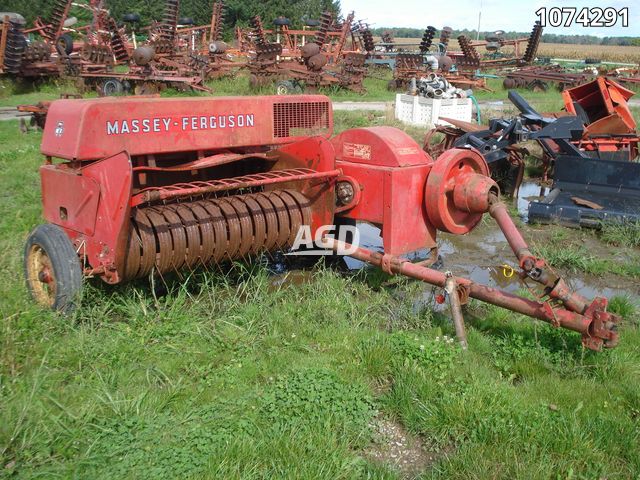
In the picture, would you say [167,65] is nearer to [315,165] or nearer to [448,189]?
[315,165]

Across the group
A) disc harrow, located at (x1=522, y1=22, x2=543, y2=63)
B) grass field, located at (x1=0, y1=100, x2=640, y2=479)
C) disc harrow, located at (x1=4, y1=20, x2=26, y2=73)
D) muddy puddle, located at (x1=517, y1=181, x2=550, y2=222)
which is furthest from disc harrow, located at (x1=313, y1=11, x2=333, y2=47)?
grass field, located at (x1=0, y1=100, x2=640, y2=479)

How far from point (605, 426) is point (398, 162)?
2.21 m

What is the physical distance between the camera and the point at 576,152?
7055 millimetres

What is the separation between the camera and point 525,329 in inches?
148

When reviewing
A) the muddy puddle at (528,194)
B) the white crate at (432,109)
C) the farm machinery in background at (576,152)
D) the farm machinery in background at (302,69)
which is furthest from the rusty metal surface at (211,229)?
the farm machinery in background at (302,69)

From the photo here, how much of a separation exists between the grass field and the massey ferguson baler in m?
0.26

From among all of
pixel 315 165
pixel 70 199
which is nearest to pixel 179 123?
pixel 70 199

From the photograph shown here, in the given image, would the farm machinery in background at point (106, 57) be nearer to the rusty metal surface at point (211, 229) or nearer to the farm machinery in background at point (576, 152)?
the farm machinery in background at point (576, 152)

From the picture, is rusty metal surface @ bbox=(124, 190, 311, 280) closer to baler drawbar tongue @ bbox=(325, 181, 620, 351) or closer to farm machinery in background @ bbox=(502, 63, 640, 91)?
baler drawbar tongue @ bbox=(325, 181, 620, 351)

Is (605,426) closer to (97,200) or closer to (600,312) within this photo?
(600,312)

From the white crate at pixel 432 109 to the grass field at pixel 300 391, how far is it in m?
7.99

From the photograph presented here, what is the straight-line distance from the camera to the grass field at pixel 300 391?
8.24 ft

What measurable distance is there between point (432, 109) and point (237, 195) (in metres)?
8.03

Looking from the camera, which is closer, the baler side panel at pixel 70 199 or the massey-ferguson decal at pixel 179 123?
the baler side panel at pixel 70 199
